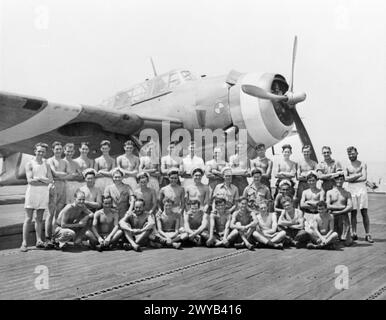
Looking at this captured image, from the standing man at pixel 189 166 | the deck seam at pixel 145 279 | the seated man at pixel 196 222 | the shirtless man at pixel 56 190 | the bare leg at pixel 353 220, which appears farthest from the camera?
the standing man at pixel 189 166

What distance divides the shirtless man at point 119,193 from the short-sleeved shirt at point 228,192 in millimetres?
1324

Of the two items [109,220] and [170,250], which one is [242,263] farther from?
[109,220]

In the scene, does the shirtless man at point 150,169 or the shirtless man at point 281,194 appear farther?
the shirtless man at point 150,169

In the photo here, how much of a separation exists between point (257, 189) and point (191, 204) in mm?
1091

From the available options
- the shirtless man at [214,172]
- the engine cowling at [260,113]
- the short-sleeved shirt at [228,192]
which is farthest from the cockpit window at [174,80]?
the short-sleeved shirt at [228,192]

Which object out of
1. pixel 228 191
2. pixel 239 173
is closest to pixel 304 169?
pixel 239 173

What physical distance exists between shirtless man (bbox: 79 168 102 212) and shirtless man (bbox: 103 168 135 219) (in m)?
0.13

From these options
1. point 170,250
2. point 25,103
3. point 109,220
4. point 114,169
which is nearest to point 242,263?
point 170,250

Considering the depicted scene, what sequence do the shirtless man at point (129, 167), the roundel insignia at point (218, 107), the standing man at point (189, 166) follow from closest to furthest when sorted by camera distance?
Answer: the shirtless man at point (129, 167), the standing man at point (189, 166), the roundel insignia at point (218, 107)

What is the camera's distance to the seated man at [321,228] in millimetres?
5367

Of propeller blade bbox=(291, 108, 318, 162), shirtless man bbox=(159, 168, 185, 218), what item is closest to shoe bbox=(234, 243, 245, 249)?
shirtless man bbox=(159, 168, 185, 218)

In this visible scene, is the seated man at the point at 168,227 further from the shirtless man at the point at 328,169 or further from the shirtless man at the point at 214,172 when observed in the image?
the shirtless man at the point at 328,169

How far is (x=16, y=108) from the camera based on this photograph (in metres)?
7.35
